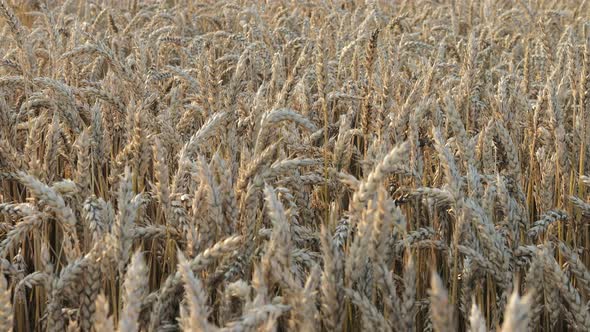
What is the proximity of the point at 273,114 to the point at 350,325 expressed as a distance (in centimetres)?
61

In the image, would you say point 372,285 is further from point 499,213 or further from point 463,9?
point 463,9

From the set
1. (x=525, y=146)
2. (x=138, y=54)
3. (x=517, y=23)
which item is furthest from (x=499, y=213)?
(x=517, y=23)

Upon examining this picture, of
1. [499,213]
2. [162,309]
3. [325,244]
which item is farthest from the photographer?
[499,213]

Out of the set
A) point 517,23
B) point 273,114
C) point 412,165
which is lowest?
point 412,165

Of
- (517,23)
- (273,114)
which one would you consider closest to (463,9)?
(517,23)

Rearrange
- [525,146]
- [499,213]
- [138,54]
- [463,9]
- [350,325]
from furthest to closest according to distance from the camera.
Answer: [463,9], [138,54], [525,146], [499,213], [350,325]

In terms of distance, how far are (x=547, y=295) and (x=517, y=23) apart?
5.21 meters

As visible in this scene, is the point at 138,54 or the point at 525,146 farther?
the point at 138,54

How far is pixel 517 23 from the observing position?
625cm

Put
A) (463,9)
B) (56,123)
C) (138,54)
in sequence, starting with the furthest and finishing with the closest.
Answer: (463,9) < (138,54) < (56,123)

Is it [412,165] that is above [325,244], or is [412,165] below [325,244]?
above

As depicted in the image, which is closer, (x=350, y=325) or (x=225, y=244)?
(x=225, y=244)

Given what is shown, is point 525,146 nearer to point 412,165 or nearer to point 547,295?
point 412,165

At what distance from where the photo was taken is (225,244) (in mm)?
1240
